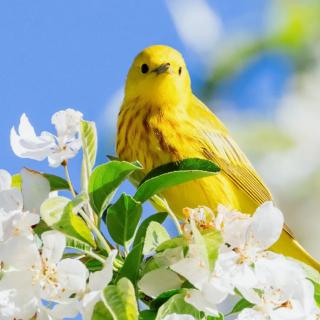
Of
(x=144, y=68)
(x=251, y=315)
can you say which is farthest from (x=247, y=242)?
(x=144, y=68)

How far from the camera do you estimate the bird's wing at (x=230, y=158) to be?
15.4ft

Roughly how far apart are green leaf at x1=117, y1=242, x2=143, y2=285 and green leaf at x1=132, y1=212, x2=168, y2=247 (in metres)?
0.12

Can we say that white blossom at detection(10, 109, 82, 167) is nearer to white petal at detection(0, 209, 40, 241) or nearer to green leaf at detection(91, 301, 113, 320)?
white petal at detection(0, 209, 40, 241)

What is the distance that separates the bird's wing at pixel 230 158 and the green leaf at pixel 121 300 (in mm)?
2739

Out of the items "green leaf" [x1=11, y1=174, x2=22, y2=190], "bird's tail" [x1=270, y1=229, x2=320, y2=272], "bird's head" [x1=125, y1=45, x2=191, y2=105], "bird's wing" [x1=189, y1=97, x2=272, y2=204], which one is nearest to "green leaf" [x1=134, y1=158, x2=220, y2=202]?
"green leaf" [x1=11, y1=174, x2=22, y2=190]

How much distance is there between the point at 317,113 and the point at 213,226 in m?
2.27

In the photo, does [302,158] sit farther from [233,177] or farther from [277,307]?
[277,307]

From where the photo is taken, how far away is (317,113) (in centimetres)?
429

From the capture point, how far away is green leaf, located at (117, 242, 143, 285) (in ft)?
6.72

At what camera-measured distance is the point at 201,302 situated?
2020 mm

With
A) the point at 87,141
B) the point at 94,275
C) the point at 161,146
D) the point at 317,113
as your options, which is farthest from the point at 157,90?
the point at 94,275

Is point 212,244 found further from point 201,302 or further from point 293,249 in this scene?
point 293,249

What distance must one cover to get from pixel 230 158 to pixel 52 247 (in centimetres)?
285

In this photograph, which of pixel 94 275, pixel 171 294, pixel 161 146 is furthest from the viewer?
pixel 161 146
